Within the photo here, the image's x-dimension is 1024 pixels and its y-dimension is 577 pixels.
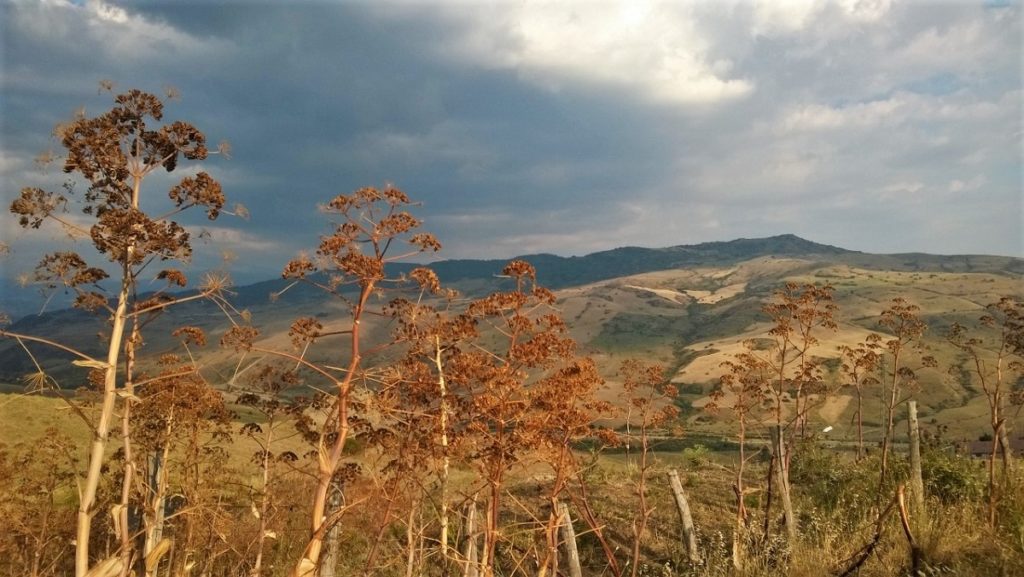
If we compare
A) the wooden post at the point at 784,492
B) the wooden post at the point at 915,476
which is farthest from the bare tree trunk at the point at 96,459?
the wooden post at the point at 784,492

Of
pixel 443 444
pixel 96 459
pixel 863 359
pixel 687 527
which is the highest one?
pixel 96 459

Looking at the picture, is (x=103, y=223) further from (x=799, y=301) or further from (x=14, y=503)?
(x=14, y=503)

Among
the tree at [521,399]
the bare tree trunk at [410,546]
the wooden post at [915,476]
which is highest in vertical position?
the tree at [521,399]

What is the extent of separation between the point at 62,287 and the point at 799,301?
14312 mm

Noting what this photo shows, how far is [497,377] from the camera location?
6496 mm

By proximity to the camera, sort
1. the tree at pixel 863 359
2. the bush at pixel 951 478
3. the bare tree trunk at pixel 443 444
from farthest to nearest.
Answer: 1. the tree at pixel 863 359
2. the bush at pixel 951 478
3. the bare tree trunk at pixel 443 444

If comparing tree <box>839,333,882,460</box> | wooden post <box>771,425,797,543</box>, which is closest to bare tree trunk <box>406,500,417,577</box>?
wooden post <box>771,425,797,543</box>

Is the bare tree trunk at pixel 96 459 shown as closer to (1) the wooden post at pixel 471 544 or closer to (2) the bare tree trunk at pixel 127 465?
(2) the bare tree trunk at pixel 127 465

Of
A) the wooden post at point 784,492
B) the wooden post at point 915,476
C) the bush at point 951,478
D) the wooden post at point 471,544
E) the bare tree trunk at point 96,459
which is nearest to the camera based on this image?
the bare tree trunk at point 96,459

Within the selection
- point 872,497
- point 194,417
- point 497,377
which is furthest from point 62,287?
point 872,497

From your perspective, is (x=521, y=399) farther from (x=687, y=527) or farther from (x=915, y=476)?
(x=915, y=476)

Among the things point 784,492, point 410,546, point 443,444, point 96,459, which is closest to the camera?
point 96,459

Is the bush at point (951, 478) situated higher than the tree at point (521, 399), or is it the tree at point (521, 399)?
the tree at point (521, 399)

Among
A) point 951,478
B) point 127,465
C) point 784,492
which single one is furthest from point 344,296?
point 951,478
